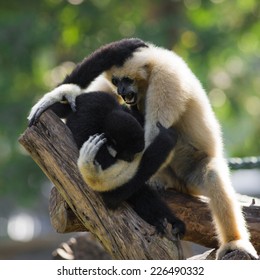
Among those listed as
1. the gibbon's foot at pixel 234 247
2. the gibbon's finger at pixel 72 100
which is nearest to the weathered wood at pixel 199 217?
the gibbon's foot at pixel 234 247

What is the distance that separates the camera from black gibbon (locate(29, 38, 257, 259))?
5.97m

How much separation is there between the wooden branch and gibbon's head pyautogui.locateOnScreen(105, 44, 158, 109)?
1063 mm

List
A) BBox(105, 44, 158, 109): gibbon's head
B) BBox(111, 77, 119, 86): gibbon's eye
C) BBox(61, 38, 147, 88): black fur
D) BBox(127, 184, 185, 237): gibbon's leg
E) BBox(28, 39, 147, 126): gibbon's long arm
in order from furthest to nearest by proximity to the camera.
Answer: BBox(111, 77, 119, 86): gibbon's eye < BBox(105, 44, 158, 109): gibbon's head < BBox(61, 38, 147, 88): black fur < BBox(28, 39, 147, 126): gibbon's long arm < BBox(127, 184, 185, 237): gibbon's leg

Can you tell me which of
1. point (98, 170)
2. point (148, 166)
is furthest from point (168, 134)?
point (98, 170)

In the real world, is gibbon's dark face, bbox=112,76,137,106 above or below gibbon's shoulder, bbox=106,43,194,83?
below

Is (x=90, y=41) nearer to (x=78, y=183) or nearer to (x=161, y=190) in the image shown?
(x=161, y=190)

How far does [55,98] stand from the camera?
5.89 metres

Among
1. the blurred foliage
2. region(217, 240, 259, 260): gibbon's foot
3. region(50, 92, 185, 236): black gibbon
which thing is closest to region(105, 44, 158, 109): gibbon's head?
region(50, 92, 185, 236): black gibbon

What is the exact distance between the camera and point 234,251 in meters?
5.56

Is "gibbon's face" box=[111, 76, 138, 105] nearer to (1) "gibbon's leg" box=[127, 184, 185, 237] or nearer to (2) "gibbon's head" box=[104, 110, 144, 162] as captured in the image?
(2) "gibbon's head" box=[104, 110, 144, 162]

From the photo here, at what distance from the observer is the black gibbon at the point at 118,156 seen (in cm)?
539

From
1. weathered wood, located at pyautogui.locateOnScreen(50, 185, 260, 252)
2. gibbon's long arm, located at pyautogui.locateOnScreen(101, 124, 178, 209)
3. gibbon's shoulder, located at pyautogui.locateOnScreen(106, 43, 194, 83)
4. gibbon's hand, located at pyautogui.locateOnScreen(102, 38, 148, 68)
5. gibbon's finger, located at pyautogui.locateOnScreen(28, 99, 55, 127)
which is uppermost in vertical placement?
gibbon's hand, located at pyautogui.locateOnScreen(102, 38, 148, 68)

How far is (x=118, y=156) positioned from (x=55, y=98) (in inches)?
29.3

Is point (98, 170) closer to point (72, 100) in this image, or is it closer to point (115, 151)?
point (115, 151)
